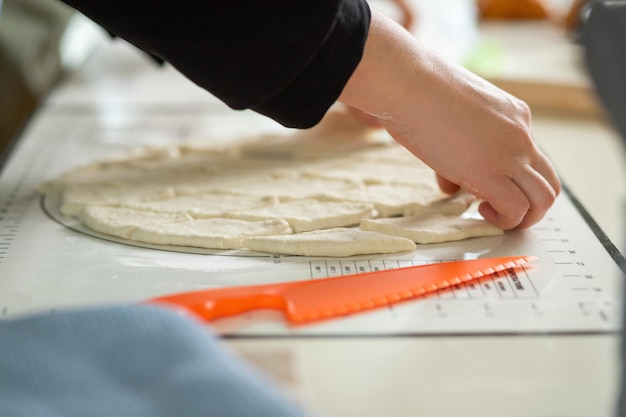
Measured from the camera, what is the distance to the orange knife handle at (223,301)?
652 mm

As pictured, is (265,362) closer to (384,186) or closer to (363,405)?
(363,405)

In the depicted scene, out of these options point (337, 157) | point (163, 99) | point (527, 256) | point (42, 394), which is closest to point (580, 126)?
point (337, 157)

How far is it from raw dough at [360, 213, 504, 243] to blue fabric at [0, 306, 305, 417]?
0.32 metres

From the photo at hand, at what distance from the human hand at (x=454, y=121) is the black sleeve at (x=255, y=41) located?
0.12 feet

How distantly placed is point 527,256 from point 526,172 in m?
0.09

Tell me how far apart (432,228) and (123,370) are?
1.32 feet

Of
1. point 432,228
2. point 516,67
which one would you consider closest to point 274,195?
point 432,228

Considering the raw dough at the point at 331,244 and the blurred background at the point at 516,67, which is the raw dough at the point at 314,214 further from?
the blurred background at the point at 516,67

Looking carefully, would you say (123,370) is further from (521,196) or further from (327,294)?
(521,196)

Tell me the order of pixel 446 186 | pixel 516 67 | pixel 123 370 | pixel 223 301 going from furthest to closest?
pixel 516 67, pixel 446 186, pixel 223 301, pixel 123 370

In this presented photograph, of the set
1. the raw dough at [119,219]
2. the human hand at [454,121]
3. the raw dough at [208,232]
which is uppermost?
the human hand at [454,121]

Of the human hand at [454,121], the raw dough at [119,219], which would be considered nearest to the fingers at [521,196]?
the human hand at [454,121]

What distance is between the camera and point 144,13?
69cm

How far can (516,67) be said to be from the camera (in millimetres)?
1394
